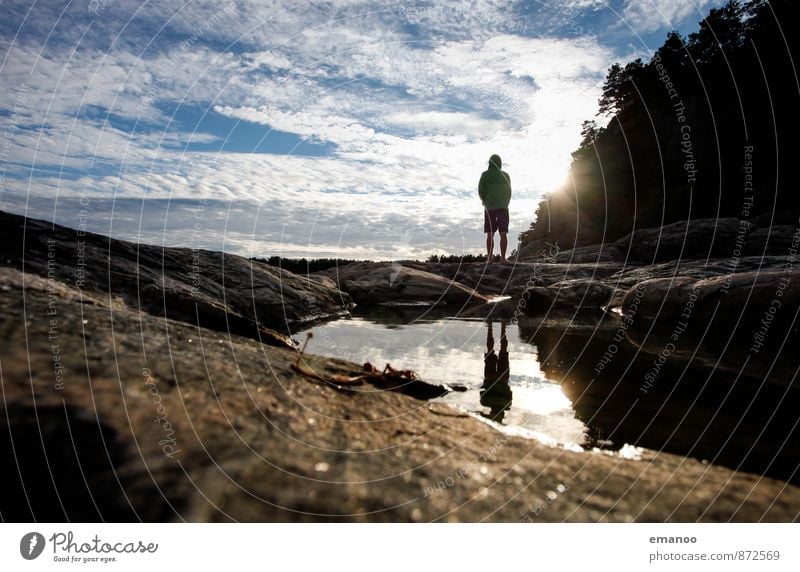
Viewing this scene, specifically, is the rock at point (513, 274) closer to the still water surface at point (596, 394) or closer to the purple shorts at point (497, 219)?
the purple shorts at point (497, 219)

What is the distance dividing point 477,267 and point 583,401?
1189 cm

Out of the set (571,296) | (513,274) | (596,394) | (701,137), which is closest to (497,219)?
(513,274)

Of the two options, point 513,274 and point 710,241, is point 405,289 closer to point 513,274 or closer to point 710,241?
point 513,274

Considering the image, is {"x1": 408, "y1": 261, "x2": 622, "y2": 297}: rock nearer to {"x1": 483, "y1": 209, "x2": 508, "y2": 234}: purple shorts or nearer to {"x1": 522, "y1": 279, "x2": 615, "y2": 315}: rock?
{"x1": 483, "y1": 209, "x2": 508, "y2": 234}: purple shorts

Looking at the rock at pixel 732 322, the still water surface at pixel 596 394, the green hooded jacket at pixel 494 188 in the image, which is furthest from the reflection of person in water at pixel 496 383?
the green hooded jacket at pixel 494 188

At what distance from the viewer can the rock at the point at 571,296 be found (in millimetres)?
11180

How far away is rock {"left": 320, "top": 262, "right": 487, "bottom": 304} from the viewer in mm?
12781

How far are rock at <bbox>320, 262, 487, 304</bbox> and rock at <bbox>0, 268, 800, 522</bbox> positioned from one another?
10.3 metres

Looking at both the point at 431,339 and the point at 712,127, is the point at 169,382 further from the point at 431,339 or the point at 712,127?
the point at 712,127

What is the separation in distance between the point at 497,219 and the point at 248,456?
48.6 feet

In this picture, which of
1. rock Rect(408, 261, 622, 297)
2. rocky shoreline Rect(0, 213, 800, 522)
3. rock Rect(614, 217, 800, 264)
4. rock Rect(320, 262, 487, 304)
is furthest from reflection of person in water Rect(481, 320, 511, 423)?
rock Rect(614, 217, 800, 264)

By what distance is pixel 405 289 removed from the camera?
513 inches

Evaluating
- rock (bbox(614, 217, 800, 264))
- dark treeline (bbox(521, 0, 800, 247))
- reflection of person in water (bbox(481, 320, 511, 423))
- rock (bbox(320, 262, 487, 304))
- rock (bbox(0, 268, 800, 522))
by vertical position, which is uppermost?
dark treeline (bbox(521, 0, 800, 247))
